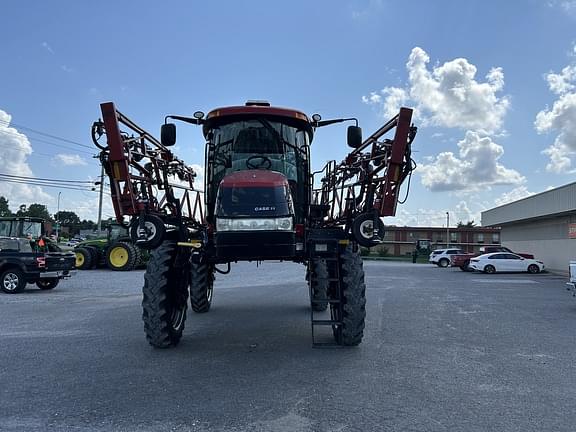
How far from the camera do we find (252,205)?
6.62m

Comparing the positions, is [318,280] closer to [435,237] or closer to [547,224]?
[547,224]

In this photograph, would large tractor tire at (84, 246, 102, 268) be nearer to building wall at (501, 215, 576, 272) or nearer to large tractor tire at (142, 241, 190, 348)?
large tractor tire at (142, 241, 190, 348)

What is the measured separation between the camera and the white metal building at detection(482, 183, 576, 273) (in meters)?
29.8

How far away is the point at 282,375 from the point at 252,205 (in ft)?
7.09

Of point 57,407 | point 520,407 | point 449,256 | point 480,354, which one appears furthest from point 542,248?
point 57,407

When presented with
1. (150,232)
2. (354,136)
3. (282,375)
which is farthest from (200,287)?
(282,375)

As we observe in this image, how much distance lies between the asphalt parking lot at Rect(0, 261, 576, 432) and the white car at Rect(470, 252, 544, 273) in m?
21.6

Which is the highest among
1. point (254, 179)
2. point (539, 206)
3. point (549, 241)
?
point (539, 206)

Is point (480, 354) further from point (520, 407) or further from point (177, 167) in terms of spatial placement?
point (177, 167)

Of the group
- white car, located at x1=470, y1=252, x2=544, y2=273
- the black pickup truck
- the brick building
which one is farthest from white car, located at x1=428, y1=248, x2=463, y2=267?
the brick building

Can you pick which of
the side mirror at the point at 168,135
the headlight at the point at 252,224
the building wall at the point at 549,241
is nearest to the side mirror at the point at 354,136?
the headlight at the point at 252,224

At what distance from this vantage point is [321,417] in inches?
178

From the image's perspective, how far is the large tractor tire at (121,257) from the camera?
25047 millimetres

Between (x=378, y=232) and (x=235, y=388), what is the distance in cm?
293
